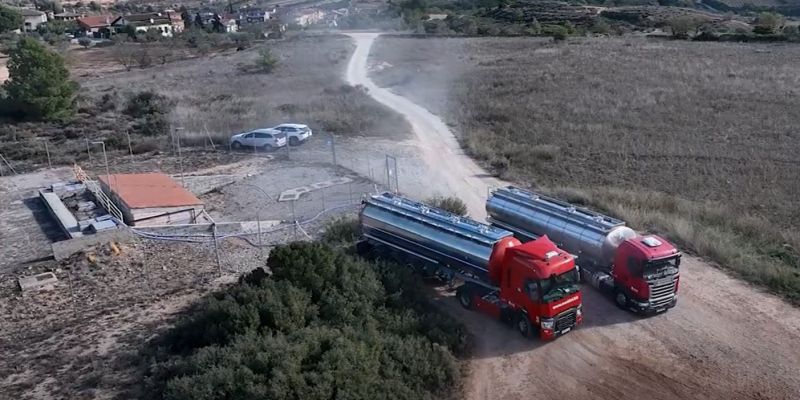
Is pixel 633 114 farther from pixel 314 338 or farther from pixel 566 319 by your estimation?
pixel 314 338

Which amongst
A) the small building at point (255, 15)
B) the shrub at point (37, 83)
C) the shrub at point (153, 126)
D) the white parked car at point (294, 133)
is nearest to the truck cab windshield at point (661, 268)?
the white parked car at point (294, 133)

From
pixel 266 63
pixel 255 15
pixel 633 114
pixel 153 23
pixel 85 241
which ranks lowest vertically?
pixel 633 114

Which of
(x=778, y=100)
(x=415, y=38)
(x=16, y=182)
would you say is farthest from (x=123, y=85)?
(x=778, y=100)

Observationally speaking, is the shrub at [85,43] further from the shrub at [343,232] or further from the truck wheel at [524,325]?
the truck wheel at [524,325]

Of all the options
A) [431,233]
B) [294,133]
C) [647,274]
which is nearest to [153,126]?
[294,133]

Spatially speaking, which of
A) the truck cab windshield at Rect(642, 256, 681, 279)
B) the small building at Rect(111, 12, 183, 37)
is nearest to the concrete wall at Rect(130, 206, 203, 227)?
the truck cab windshield at Rect(642, 256, 681, 279)
